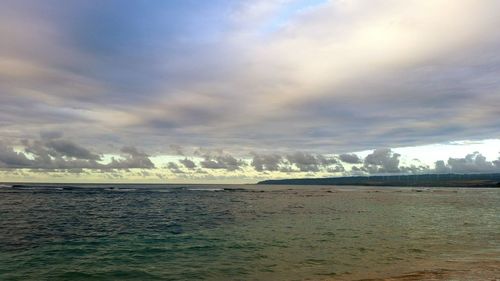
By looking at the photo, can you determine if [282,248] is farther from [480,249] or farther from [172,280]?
[480,249]

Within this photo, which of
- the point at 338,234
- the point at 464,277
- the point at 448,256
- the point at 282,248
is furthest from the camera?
the point at 338,234

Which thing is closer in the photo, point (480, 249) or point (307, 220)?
point (480, 249)

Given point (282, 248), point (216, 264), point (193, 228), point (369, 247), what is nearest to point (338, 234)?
point (369, 247)

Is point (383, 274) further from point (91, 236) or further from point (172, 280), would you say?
point (91, 236)

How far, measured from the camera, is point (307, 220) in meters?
53.4

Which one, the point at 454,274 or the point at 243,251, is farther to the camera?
the point at 243,251

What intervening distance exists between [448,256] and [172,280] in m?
19.4

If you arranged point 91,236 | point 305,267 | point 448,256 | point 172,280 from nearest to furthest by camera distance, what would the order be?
point 172,280 → point 305,267 → point 448,256 → point 91,236

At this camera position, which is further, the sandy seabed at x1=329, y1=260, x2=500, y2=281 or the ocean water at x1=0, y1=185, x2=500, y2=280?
the ocean water at x1=0, y1=185, x2=500, y2=280

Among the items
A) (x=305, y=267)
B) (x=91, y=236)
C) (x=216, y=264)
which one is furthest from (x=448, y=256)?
(x=91, y=236)

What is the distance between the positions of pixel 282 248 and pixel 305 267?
6.33m

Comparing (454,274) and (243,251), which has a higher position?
(454,274)

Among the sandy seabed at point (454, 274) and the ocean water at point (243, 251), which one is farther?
the ocean water at point (243, 251)

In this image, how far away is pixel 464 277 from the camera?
20.7 metres
